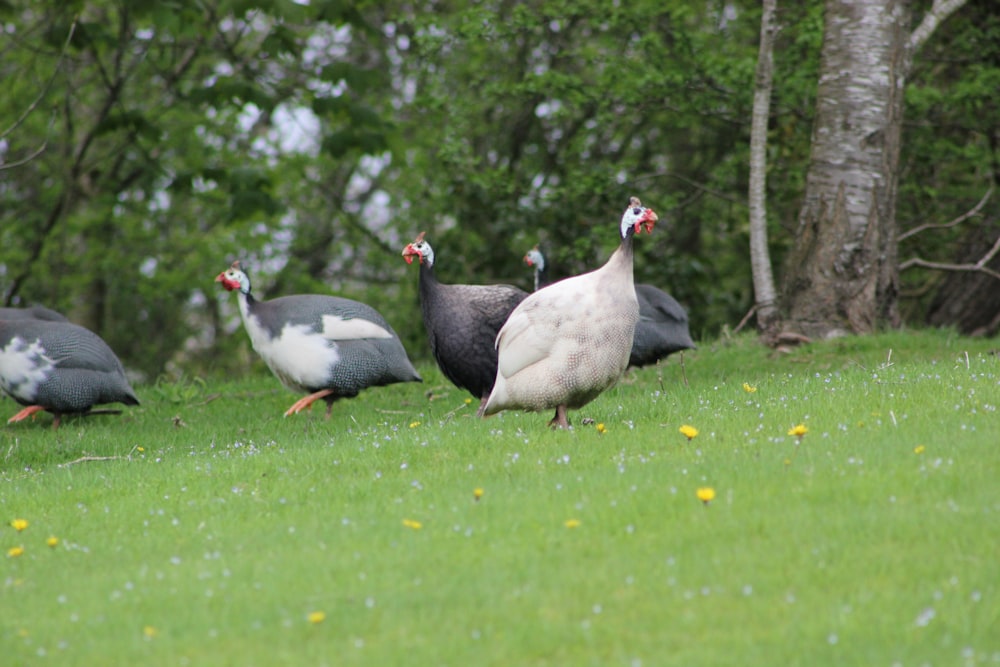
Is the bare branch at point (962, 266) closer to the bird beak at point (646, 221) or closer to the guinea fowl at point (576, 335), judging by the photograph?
the bird beak at point (646, 221)

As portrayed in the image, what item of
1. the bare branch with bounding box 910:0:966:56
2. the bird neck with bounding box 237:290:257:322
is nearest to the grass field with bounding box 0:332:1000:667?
the bird neck with bounding box 237:290:257:322

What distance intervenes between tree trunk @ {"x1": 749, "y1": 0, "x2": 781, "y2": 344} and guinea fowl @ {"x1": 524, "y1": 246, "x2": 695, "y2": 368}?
1.89 m

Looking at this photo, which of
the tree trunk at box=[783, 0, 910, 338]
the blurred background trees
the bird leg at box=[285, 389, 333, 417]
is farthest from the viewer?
the blurred background trees

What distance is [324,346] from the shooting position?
10586 mm

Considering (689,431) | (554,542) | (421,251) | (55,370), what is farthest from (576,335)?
(55,370)

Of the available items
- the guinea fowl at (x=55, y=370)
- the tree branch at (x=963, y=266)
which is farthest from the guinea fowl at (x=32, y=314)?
the tree branch at (x=963, y=266)

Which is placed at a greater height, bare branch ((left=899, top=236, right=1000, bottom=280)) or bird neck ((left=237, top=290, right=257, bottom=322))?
bare branch ((left=899, top=236, right=1000, bottom=280))

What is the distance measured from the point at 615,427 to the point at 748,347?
5542 mm

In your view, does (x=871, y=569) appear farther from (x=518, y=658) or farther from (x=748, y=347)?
(x=748, y=347)

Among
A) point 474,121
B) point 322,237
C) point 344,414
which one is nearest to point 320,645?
point 344,414

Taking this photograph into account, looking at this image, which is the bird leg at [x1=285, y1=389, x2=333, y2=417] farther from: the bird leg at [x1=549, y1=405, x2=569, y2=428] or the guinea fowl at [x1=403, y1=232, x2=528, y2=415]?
the bird leg at [x1=549, y1=405, x2=569, y2=428]

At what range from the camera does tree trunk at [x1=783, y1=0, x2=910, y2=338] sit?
12.4 m

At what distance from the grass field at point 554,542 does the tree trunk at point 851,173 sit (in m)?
3.97

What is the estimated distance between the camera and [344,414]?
1109 cm
